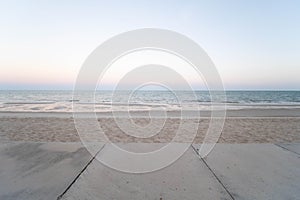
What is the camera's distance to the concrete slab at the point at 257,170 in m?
2.81

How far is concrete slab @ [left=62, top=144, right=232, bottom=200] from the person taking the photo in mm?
2688

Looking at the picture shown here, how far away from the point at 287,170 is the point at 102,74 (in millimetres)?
3981

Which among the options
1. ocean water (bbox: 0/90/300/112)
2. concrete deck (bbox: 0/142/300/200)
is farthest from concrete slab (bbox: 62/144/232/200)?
ocean water (bbox: 0/90/300/112)

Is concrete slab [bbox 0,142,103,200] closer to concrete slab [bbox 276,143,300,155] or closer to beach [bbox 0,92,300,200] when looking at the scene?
beach [bbox 0,92,300,200]

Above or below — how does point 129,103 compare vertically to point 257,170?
below

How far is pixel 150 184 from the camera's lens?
9.94 feet

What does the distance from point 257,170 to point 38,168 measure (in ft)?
11.4

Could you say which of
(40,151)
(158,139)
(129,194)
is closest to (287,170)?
(129,194)

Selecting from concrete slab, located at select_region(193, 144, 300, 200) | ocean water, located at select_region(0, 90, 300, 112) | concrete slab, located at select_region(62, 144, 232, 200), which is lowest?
ocean water, located at select_region(0, 90, 300, 112)

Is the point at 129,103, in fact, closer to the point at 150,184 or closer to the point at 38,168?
the point at 38,168

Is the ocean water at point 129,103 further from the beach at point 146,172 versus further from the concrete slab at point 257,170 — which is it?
the concrete slab at point 257,170

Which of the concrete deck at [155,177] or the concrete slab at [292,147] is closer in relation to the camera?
the concrete deck at [155,177]

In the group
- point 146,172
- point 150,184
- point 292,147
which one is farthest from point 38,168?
point 292,147

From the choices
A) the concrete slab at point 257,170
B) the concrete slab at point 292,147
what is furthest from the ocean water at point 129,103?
the concrete slab at point 292,147
